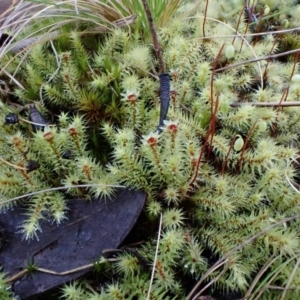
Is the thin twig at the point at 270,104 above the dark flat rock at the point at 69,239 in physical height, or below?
above

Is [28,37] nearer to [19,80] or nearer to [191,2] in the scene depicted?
[19,80]

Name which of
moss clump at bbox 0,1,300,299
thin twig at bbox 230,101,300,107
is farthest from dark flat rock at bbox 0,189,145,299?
thin twig at bbox 230,101,300,107

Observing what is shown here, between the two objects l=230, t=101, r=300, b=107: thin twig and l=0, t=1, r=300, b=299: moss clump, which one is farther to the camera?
l=230, t=101, r=300, b=107: thin twig

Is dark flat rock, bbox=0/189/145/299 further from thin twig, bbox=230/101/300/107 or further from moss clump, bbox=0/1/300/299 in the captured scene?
thin twig, bbox=230/101/300/107

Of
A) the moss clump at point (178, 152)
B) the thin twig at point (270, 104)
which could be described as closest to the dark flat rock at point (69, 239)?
the moss clump at point (178, 152)

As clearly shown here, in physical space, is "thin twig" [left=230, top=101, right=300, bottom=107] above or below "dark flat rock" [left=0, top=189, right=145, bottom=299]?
above

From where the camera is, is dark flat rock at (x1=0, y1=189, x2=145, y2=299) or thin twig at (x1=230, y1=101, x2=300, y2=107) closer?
dark flat rock at (x1=0, y1=189, x2=145, y2=299)

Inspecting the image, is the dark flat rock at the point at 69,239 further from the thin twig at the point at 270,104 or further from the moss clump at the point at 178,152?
the thin twig at the point at 270,104

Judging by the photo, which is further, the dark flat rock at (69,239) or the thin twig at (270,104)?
the thin twig at (270,104)

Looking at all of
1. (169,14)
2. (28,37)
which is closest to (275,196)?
(169,14)
